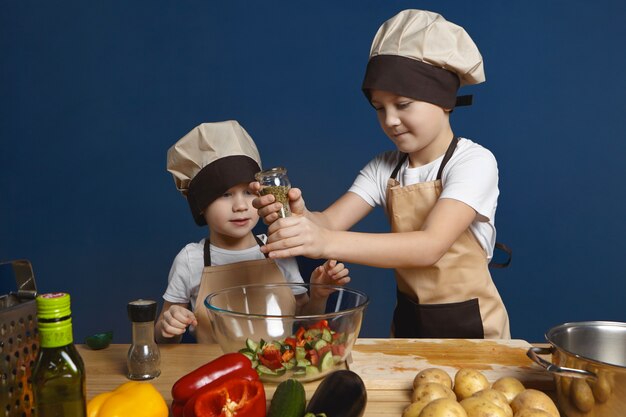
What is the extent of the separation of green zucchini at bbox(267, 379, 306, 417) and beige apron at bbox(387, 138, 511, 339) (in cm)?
85

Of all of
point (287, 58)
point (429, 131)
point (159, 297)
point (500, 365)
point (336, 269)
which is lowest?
point (159, 297)

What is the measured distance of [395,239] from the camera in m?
1.56

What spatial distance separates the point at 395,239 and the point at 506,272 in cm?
160

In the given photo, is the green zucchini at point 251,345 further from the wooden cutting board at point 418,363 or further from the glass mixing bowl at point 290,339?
the wooden cutting board at point 418,363

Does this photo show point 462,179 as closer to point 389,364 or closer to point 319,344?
point 389,364

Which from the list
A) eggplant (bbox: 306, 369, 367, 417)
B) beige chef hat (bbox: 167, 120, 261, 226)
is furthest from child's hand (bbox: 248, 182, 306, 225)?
eggplant (bbox: 306, 369, 367, 417)

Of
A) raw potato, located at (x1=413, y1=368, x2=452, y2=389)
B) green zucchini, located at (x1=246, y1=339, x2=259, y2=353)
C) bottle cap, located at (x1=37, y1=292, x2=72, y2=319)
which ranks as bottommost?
raw potato, located at (x1=413, y1=368, x2=452, y2=389)

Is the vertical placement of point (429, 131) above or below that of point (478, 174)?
above

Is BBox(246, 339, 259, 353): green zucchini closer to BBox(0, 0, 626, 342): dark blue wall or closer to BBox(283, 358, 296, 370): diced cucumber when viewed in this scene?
BBox(283, 358, 296, 370): diced cucumber

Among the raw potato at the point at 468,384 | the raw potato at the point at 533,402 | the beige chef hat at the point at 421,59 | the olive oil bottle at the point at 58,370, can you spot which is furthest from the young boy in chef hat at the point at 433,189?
the olive oil bottle at the point at 58,370

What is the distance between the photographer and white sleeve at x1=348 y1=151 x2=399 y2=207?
6.71 ft

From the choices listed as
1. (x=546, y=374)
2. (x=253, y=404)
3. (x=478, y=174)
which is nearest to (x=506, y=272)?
(x=478, y=174)

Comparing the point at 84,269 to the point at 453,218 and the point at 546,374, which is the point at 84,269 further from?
the point at 546,374

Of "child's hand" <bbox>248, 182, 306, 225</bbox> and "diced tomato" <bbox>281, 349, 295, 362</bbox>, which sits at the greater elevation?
"child's hand" <bbox>248, 182, 306, 225</bbox>
